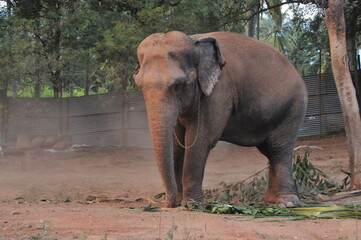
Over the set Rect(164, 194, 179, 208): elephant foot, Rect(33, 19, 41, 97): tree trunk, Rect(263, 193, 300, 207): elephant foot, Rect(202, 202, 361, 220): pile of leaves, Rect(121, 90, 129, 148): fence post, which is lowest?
Rect(263, 193, 300, 207): elephant foot

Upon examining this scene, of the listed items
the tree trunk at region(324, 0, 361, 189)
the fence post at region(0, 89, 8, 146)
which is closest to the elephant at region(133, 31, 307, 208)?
the tree trunk at region(324, 0, 361, 189)

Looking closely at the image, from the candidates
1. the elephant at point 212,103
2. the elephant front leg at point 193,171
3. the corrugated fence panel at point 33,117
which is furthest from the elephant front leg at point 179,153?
the corrugated fence panel at point 33,117

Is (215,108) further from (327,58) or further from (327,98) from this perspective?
(327,58)

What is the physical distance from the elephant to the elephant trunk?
10 millimetres

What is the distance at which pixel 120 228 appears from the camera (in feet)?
14.5

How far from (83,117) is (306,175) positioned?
1011 centimetres

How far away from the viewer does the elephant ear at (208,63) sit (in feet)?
21.8

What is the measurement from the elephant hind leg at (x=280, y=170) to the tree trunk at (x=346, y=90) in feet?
4.18

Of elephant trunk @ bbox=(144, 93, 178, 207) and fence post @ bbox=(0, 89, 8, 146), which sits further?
fence post @ bbox=(0, 89, 8, 146)

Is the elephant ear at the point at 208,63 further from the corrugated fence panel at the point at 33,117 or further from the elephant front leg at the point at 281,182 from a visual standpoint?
the corrugated fence panel at the point at 33,117

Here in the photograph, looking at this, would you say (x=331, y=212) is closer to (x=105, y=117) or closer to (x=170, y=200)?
(x=170, y=200)

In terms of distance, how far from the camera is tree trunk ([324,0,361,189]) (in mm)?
8664

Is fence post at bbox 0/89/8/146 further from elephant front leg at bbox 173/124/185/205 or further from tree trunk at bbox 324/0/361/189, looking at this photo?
tree trunk at bbox 324/0/361/189

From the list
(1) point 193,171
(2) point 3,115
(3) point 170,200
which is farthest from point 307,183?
(2) point 3,115
